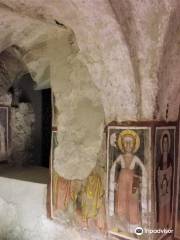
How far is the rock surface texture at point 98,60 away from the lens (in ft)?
8.53

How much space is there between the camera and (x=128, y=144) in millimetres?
2949

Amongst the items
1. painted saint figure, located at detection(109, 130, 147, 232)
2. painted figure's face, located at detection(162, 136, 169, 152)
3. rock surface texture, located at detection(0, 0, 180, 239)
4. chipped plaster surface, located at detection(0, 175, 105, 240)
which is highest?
rock surface texture, located at detection(0, 0, 180, 239)

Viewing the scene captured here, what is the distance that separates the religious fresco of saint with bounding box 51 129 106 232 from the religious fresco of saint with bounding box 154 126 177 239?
21.5 inches

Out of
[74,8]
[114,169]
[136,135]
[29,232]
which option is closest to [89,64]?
[74,8]

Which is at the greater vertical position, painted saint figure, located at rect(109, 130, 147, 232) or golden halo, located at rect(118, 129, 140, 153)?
golden halo, located at rect(118, 129, 140, 153)

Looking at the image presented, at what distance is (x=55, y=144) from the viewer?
11.8ft

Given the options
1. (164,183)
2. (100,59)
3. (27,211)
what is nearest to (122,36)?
(100,59)

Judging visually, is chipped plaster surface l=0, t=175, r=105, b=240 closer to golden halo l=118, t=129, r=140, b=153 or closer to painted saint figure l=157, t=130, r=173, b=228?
painted saint figure l=157, t=130, r=173, b=228

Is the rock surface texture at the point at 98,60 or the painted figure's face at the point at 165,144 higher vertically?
the rock surface texture at the point at 98,60

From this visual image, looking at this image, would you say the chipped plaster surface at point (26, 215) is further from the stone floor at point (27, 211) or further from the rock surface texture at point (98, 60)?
the rock surface texture at point (98, 60)

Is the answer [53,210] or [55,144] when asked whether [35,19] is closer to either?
[55,144]

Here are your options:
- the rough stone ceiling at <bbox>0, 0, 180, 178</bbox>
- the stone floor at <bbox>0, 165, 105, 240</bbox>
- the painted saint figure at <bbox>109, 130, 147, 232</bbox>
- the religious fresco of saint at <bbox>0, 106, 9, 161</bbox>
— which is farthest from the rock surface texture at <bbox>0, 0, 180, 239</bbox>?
the religious fresco of saint at <bbox>0, 106, 9, 161</bbox>

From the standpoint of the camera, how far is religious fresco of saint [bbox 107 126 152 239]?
112 inches

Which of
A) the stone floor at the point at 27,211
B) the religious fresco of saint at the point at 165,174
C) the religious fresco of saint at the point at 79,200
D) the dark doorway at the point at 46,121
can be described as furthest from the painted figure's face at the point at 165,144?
the dark doorway at the point at 46,121
